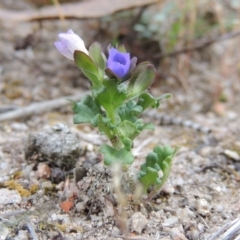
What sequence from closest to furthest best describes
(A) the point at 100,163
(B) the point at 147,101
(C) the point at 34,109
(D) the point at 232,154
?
(B) the point at 147,101 < (A) the point at 100,163 < (D) the point at 232,154 < (C) the point at 34,109

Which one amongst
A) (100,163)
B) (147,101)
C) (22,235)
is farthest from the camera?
(100,163)

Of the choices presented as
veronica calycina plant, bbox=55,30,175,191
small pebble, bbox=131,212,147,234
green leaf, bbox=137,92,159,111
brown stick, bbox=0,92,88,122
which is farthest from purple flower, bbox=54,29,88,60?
brown stick, bbox=0,92,88,122

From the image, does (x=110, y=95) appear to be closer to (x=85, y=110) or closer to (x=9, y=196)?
(x=85, y=110)

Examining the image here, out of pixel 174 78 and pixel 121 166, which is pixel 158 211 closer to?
pixel 121 166

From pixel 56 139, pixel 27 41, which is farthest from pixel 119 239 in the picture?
pixel 27 41

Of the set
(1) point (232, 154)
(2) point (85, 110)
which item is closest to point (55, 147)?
(2) point (85, 110)
